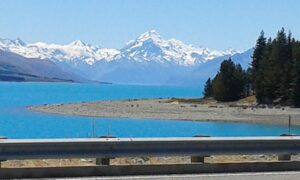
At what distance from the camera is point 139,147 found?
42.8 feet

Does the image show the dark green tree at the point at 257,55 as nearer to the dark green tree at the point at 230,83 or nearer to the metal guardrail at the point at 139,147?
the dark green tree at the point at 230,83

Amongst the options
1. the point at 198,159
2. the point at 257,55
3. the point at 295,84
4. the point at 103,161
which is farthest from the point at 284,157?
the point at 257,55

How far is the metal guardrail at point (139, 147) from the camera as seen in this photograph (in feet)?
40.3

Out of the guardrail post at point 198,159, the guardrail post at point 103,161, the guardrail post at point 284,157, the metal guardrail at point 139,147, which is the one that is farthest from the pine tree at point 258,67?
the guardrail post at point 103,161

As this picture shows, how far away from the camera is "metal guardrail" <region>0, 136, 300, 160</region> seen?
1229cm

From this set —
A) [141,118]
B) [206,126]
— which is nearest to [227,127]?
[206,126]

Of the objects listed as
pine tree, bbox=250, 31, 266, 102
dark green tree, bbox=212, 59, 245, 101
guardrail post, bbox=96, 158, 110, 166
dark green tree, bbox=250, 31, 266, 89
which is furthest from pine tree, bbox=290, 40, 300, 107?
guardrail post, bbox=96, 158, 110, 166

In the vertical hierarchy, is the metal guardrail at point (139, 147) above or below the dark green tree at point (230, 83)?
below

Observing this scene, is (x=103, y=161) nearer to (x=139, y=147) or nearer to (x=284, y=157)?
(x=139, y=147)

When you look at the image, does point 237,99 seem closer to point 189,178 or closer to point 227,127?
point 227,127

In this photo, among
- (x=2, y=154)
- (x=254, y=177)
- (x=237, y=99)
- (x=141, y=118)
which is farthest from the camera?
(x=237, y=99)

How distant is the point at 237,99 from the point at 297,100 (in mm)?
19130

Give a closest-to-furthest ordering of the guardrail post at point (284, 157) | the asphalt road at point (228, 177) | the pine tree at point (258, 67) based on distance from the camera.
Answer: the asphalt road at point (228, 177)
the guardrail post at point (284, 157)
the pine tree at point (258, 67)

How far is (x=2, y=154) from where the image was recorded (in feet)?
39.8
